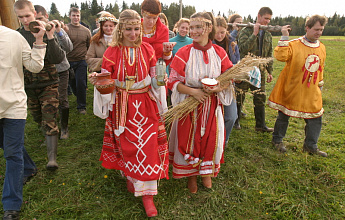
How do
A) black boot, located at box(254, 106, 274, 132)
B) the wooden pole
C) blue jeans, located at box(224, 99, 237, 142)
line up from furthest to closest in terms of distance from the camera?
1. the wooden pole
2. black boot, located at box(254, 106, 274, 132)
3. blue jeans, located at box(224, 99, 237, 142)

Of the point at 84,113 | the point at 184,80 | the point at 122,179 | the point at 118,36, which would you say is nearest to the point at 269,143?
the point at 184,80

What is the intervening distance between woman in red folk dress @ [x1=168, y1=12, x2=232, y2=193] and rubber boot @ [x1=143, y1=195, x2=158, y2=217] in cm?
48

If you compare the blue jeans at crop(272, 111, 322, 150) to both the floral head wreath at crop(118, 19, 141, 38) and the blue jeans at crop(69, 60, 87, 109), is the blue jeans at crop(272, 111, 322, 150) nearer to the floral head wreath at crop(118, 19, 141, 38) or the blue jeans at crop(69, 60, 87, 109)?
the floral head wreath at crop(118, 19, 141, 38)

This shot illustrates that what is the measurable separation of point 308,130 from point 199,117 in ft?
7.04

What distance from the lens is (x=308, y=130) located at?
13.6 feet

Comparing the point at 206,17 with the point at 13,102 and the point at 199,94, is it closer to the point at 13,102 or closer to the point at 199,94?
the point at 199,94

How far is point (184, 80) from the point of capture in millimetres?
3049

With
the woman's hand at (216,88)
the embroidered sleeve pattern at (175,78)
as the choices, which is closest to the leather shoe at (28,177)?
the embroidered sleeve pattern at (175,78)

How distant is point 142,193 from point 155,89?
1143mm

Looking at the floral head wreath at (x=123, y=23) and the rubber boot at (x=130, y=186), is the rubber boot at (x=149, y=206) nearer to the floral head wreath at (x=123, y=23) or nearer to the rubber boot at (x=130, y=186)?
the rubber boot at (x=130, y=186)

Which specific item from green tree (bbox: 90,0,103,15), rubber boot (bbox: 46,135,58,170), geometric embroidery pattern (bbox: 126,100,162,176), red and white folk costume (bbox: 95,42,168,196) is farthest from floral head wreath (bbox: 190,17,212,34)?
green tree (bbox: 90,0,103,15)

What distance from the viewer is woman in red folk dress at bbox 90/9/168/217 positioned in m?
2.75

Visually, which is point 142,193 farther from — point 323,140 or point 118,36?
point 323,140

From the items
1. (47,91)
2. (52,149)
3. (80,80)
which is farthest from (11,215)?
(80,80)
